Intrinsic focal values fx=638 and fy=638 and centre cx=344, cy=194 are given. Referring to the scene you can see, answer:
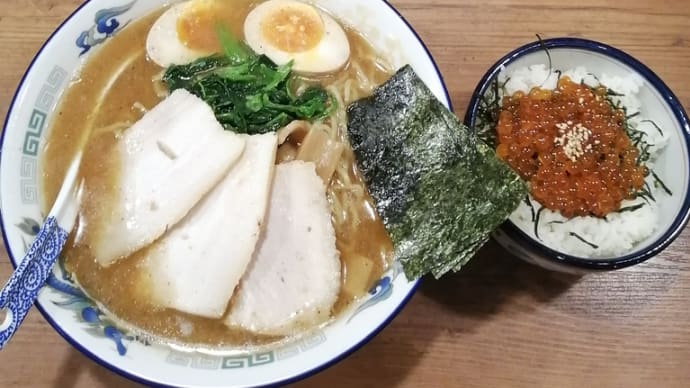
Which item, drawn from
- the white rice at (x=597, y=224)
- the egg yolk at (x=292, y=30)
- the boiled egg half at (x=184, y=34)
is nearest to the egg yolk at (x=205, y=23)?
the boiled egg half at (x=184, y=34)

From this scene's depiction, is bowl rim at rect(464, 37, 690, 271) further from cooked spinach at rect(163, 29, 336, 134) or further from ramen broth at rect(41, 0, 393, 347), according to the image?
cooked spinach at rect(163, 29, 336, 134)

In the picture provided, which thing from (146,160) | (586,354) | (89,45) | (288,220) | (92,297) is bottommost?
(586,354)

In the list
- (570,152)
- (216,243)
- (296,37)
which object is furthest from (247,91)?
(570,152)

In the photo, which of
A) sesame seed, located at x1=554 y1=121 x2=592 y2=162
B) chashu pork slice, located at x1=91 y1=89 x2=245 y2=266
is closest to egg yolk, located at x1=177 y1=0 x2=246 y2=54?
chashu pork slice, located at x1=91 y1=89 x2=245 y2=266

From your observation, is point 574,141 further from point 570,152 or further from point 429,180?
point 429,180

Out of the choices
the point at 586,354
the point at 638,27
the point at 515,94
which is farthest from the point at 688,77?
the point at 586,354

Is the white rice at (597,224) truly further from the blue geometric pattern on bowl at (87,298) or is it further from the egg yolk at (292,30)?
the egg yolk at (292,30)

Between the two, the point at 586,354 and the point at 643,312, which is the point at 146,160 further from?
the point at 643,312
